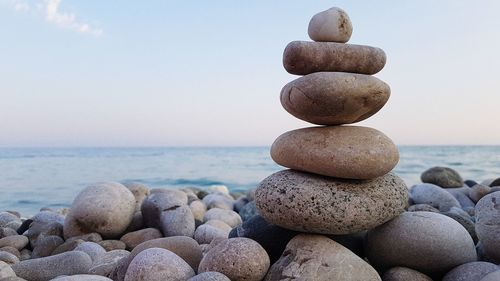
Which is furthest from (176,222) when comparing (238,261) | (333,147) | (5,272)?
(333,147)

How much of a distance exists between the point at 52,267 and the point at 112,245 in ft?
4.14

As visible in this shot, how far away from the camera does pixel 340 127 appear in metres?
3.64

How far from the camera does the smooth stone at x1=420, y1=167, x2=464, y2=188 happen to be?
9.13 metres

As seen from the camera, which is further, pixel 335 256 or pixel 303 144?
pixel 303 144

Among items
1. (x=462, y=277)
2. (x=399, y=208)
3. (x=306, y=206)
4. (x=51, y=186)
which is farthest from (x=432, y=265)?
(x=51, y=186)

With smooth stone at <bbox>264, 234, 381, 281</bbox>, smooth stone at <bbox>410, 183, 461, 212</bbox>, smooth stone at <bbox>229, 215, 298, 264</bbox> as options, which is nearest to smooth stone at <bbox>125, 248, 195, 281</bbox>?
smooth stone at <bbox>264, 234, 381, 281</bbox>

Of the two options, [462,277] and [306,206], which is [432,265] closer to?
[462,277]

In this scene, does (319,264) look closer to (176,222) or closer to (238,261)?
(238,261)

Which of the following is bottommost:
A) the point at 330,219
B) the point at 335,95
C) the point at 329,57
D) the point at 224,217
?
the point at 224,217

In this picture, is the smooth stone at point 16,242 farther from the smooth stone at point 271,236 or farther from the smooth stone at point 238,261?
the smooth stone at point 238,261

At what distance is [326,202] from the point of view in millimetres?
3346

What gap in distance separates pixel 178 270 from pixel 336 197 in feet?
4.38

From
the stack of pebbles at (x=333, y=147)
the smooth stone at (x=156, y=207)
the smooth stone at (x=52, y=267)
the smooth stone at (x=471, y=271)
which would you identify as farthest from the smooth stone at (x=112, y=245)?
the smooth stone at (x=471, y=271)

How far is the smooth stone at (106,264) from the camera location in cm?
398
